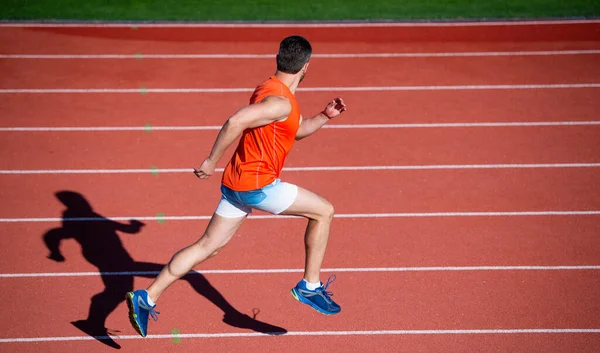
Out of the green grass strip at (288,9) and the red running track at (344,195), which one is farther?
the green grass strip at (288,9)

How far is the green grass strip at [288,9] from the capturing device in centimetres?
1104

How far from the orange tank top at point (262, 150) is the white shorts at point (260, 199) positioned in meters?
0.04

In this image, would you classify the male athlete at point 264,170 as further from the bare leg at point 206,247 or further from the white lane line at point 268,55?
the white lane line at point 268,55

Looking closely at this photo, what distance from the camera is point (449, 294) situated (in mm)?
6074

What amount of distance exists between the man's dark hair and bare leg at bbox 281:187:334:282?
737 millimetres

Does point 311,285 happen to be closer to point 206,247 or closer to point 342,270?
point 206,247

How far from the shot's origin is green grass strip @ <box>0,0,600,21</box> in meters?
11.0

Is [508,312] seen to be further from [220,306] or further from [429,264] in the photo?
[220,306]

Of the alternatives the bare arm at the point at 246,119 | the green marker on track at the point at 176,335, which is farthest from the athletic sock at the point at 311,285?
the green marker on track at the point at 176,335

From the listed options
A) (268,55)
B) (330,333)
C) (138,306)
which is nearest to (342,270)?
(330,333)

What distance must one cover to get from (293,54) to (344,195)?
3145mm

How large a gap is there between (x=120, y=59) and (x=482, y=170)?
479cm

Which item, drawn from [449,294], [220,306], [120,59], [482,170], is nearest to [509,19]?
[482,170]

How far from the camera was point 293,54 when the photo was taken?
4312 mm
